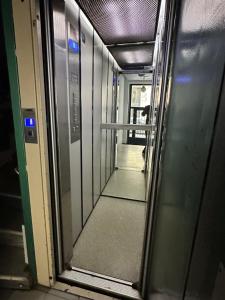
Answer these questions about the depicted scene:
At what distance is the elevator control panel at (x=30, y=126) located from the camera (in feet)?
3.50

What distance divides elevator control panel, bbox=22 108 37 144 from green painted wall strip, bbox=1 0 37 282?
36mm

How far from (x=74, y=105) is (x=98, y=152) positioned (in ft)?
3.68

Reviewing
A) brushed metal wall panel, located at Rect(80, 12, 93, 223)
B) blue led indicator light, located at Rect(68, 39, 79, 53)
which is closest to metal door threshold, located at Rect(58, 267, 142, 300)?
brushed metal wall panel, located at Rect(80, 12, 93, 223)

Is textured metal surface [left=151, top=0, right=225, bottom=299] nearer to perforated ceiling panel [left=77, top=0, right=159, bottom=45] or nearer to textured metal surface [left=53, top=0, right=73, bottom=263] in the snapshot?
textured metal surface [left=53, top=0, right=73, bottom=263]

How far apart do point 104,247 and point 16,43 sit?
1.98 m

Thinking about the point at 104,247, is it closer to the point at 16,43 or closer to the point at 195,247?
the point at 195,247

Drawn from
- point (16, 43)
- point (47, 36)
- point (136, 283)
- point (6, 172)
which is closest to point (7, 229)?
point (6, 172)

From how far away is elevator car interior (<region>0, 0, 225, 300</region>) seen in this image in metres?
0.48

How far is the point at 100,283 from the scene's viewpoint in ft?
4.71

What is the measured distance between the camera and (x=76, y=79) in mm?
1547

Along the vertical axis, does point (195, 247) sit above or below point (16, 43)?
below

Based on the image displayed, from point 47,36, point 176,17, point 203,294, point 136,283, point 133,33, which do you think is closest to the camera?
point 203,294

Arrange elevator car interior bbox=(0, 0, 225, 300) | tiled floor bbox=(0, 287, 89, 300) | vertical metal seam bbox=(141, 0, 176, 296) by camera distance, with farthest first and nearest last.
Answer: tiled floor bbox=(0, 287, 89, 300) < vertical metal seam bbox=(141, 0, 176, 296) < elevator car interior bbox=(0, 0, 225, 300)

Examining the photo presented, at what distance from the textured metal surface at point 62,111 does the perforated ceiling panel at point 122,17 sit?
1.72 feet
